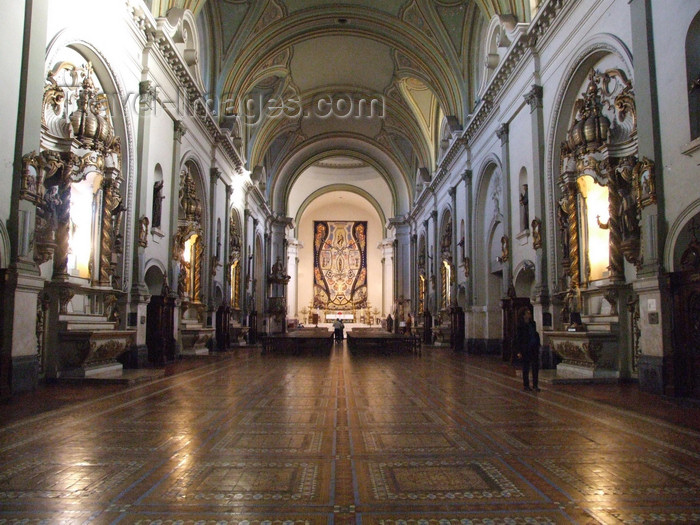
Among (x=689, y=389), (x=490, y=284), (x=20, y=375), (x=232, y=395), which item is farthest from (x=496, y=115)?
(x=20, y=375)

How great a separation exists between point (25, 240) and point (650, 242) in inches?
359

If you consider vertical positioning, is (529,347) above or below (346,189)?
below

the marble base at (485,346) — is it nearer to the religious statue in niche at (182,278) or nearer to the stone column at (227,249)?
the stone column at (227,249)

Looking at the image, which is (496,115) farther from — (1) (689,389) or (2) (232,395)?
(2) (232,395)

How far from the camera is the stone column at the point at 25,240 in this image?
7.69 meters

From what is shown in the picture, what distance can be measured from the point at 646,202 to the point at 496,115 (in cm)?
908

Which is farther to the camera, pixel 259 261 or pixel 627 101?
pixel 259 261

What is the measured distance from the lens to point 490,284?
1859 cm

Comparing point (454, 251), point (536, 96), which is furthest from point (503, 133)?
point (454, 251)

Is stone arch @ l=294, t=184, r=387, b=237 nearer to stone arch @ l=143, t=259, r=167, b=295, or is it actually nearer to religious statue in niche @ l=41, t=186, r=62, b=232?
stone arch @ l=143, t=259, r=167, b=295

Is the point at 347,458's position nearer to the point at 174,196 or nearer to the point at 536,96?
the point at 536,96

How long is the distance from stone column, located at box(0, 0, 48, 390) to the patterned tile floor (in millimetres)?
598

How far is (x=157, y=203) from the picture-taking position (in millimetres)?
13828

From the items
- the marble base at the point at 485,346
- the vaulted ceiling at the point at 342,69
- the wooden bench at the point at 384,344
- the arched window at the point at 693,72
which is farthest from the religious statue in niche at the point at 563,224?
the wooden bench at the point at 384,344
